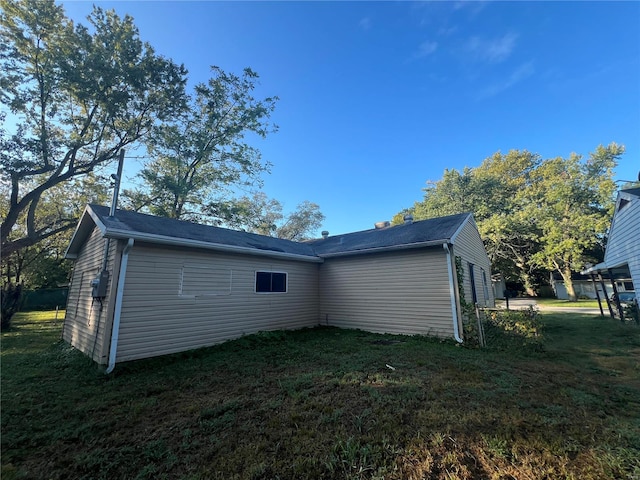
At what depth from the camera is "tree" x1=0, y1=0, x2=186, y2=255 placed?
11867mm

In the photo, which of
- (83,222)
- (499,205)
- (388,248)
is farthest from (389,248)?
(499,205)

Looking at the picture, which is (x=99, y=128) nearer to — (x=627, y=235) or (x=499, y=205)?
(x=627, y=235)

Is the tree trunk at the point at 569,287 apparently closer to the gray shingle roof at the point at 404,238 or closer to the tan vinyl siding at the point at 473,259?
the tan vinyl siding at the point at 473,259

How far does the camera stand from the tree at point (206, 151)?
1673 centimetres

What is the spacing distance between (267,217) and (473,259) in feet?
68.5

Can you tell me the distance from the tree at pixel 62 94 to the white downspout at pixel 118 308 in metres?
11.3

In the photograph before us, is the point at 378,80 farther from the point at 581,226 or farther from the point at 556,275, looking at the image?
the point at 556,275

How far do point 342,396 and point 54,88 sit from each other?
18658 mm

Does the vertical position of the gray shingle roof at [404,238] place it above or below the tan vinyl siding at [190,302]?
above

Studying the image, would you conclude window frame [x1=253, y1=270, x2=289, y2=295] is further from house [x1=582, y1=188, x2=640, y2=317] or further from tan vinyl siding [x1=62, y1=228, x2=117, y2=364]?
house [x1=582, y1=188, x2=640, y2=317]

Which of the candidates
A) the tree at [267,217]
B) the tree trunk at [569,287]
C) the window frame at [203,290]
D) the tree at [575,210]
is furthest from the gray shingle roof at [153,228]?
the tree trunk at [569,287]

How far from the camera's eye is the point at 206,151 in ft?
60.7

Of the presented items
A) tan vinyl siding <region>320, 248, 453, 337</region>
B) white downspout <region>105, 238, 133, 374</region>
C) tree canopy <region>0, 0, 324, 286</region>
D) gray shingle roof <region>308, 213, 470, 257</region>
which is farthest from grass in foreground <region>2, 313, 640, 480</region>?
tree canopy <region>0, 0, 324, 286</region>

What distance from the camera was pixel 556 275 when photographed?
2978 cm
